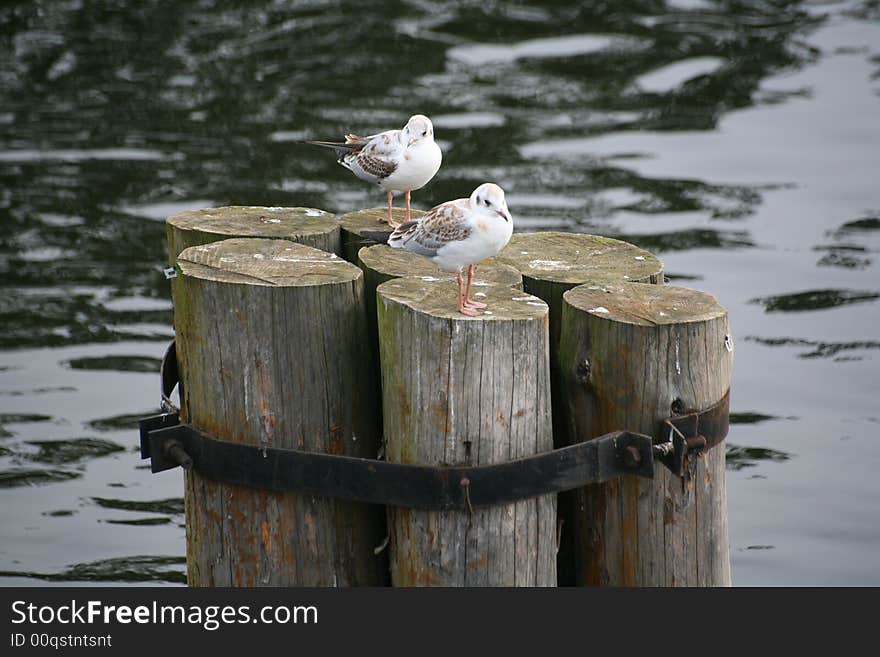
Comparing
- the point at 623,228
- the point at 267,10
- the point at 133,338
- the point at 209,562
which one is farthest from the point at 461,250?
the point at 267,10

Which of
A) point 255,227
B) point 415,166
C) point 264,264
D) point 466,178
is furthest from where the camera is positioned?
point 466,178

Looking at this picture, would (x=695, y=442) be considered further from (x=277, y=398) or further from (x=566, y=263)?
(x=277, y=398)

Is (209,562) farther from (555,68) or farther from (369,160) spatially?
(555,68)

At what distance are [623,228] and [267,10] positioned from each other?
25.1 ft

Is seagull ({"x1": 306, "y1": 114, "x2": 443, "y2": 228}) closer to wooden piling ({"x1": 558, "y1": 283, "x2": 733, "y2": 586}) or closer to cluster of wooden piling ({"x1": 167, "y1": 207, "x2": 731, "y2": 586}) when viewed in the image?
cluster of wooden piling ({"x1": 167, "y1": 207, "x2": 731, "y2": 586})

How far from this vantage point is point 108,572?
6.61m

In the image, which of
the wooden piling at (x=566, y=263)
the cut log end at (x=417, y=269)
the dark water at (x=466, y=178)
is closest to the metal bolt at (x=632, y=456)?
the wooden piling at (x=566, y=263)

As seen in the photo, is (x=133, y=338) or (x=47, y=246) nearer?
(x=133, y=338)

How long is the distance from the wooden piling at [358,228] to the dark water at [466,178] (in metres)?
2.23

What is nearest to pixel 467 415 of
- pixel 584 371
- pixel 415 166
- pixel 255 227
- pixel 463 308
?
pixel 463 308

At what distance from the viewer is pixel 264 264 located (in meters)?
4.68

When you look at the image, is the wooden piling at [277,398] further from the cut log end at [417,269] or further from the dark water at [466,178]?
the dark water at [466,178]

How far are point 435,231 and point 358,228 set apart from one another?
916mm

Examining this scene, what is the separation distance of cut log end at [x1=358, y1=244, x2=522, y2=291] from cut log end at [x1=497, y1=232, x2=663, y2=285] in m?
0.16
